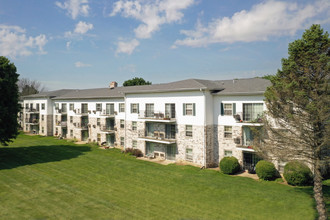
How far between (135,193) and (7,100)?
21.0 meters

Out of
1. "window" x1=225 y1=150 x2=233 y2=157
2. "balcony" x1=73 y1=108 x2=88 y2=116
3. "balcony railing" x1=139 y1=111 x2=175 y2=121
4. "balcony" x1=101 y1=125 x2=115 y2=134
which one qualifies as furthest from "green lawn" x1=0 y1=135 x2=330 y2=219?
"balcony" x1=73 y1=108 x2=88 y2=116

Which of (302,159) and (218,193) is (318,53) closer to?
(302,159)

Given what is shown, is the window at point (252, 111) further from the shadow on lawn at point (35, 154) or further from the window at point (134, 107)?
the shadow on lawn at point (35, 154)

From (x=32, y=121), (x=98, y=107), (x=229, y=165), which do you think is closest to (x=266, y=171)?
(x=229, y=165)

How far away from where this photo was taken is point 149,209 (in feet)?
52.5

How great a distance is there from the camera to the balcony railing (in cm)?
2987

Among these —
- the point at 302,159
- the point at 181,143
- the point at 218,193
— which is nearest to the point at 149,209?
the point at 218,193

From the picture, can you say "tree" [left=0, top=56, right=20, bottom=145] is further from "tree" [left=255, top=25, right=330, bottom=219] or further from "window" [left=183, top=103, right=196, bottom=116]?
"tree" [left=255, top=25, right=330, bottom=219]

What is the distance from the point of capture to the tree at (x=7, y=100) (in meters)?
27.4

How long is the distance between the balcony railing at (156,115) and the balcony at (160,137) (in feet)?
7.36

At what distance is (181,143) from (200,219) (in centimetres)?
1489

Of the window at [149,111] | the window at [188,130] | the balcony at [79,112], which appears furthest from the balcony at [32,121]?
the window at [188,130]

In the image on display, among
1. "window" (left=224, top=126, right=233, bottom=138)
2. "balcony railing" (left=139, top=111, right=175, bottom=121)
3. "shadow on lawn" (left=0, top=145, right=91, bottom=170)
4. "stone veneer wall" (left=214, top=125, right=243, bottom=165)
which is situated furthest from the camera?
"balcony railing" (left=139, top=111, right=175, bottom=121)

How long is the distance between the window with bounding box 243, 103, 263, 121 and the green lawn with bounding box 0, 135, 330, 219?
6.34 m
